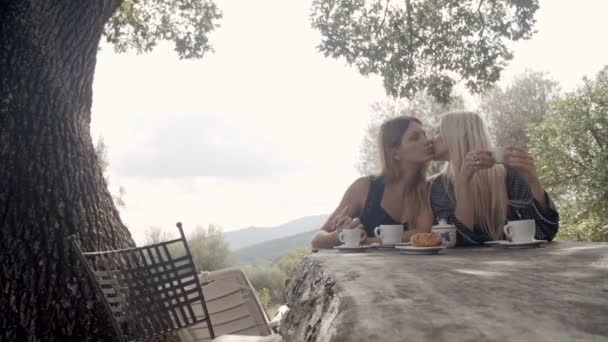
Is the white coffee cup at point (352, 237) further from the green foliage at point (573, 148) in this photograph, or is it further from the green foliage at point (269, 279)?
the green foliage at point (269, 279)

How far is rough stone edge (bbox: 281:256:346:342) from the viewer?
0.75 m

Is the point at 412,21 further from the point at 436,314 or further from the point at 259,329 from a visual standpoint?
the point at 436,314

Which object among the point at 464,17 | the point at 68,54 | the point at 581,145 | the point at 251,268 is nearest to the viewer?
the point at 68,54

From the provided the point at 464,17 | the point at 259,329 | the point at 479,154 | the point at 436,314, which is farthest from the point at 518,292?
the point at 464,17

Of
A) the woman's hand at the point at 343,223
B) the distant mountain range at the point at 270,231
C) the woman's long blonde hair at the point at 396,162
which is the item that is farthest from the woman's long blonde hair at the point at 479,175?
the distant mountain range at the point at 270,231

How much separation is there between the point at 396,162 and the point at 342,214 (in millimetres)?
555

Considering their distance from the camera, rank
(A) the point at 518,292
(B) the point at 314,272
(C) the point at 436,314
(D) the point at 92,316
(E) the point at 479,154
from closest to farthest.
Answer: (C) the point at 436,314 → (A) the point at 518,292 → (B) the point at 314,272 → (E) the point at 479,154 → (D) the point at 92,316

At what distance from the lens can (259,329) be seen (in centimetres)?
414

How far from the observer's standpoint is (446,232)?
2342 millimetres

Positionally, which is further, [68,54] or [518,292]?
[68,54]

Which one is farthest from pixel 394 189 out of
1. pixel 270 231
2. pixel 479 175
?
pixel 270 231

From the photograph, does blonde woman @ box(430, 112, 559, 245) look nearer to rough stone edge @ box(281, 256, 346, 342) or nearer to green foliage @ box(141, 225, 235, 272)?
rough stone edge @ box(281, 256, 346, 342)

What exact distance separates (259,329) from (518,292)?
359 cm

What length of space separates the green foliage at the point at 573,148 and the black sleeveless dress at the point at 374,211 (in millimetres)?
8605
